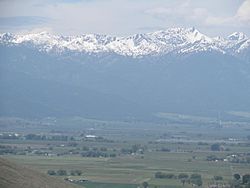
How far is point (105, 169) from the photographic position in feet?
253

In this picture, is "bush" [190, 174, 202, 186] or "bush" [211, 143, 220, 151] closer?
"bush" [190, 174, 202, 186]

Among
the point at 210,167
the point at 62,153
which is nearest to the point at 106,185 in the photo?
the point at 210,167

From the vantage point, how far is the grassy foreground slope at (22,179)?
143 ft

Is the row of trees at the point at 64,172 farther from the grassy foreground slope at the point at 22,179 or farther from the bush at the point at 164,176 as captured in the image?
the grassy foreground slope at the point at 22,179

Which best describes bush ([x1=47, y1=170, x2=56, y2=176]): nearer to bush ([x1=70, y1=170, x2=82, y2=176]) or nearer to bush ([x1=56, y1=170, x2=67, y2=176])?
bush ([x1=56, y1=170, x2=67, y2=176])

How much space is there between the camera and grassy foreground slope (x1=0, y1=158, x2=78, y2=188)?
143 ft

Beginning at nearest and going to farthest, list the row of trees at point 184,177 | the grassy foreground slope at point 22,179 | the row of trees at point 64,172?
the grassy foreground slope at point 22,179 < the row of trees at point 184,177 < the row of trees at point 64,172

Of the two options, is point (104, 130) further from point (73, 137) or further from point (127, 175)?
point (127, 175)

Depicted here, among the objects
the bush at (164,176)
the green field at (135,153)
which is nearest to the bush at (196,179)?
the green field at (135,153)

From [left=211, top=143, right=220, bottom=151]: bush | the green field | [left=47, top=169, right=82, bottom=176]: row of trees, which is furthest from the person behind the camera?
[left=211, top=143, right=220, bottom=151]: bush

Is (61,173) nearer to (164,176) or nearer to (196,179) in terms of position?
(164,176)

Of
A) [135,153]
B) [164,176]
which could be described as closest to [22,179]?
[164,176]

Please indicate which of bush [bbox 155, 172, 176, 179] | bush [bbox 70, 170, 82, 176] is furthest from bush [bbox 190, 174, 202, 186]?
bush [bbox 70, 170, 82, 176]

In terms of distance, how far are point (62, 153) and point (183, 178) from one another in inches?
1009
